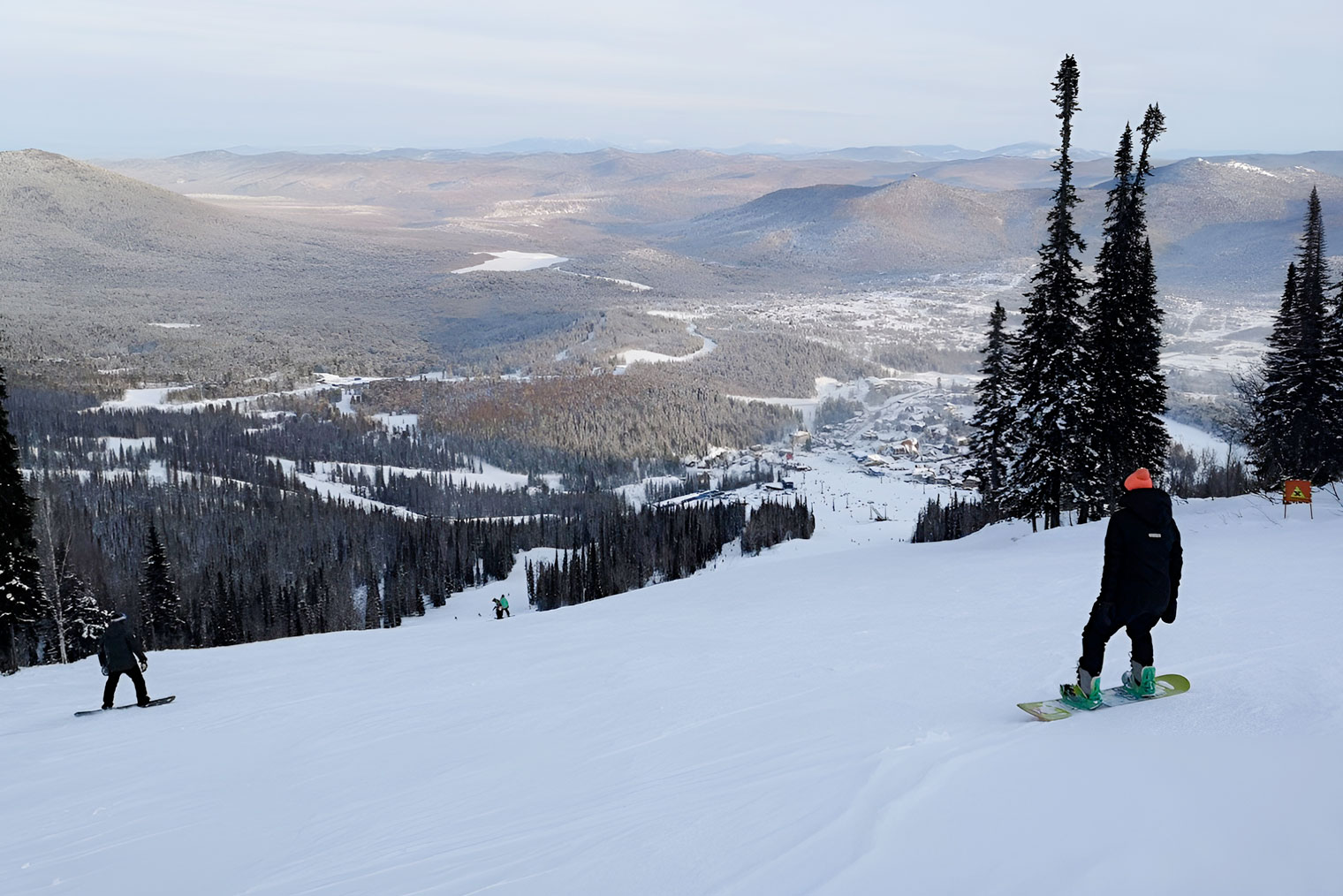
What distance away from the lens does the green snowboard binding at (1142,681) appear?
23.4 ft

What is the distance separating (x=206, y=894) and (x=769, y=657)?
6.77 m

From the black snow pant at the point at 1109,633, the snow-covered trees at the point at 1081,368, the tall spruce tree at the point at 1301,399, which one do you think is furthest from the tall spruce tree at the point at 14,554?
the tall spruce tree at the point at 1301,399

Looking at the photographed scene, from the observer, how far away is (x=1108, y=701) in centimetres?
716

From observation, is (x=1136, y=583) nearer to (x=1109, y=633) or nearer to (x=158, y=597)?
(x=1109, y=633)

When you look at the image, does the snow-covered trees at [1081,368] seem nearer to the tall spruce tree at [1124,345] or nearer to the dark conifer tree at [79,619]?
the tall spruce tree at [1124,345]

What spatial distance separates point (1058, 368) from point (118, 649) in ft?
82.9

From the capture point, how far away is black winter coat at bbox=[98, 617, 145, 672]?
1234cm

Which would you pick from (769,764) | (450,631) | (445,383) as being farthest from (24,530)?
(445,383)

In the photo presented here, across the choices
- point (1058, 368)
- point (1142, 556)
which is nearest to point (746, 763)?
point (1142, 556)

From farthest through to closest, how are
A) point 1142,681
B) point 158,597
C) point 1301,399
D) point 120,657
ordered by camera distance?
point 158,597 < point 1301,399 < point 120,657 < point 1142,681

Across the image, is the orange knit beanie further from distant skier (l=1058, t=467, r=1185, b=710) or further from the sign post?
the sign post

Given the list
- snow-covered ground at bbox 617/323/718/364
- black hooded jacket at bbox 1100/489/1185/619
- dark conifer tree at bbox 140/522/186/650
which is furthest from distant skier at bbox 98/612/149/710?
snow-covered ground at bbox 617/323/718/364

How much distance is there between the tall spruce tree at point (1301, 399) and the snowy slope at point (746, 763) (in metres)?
21.5

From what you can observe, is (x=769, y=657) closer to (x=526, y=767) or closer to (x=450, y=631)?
(x=526, y=767)
